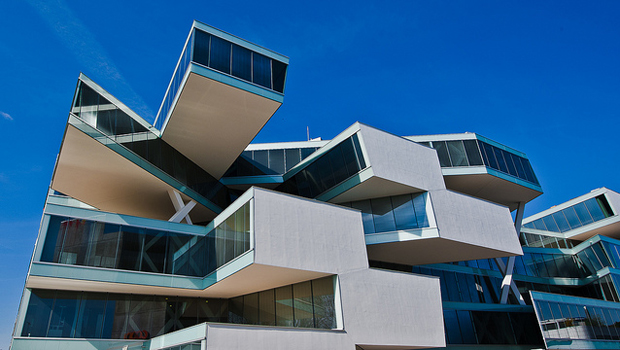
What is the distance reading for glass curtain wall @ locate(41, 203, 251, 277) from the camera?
1731cm

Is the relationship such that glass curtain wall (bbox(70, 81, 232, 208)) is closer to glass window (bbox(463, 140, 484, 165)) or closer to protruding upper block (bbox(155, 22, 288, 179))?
protruding upper block (bbox(155, 22, 288, 179))

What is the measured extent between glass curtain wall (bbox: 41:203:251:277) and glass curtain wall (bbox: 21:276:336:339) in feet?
7.16

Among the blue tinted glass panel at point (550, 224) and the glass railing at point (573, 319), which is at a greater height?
the blue tinted glass panel at point (550, 224)

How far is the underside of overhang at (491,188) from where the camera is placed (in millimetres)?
28688

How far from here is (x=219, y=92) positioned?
1967 centimetres

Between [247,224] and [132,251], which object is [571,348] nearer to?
[247,224]

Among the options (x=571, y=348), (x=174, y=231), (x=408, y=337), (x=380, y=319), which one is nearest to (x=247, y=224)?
(x=174, y=231)

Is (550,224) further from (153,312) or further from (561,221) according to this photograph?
(153,312)

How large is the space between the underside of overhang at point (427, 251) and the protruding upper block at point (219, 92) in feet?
31.0

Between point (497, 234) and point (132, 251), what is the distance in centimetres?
1942

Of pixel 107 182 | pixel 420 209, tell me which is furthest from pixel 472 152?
pixel 107 182

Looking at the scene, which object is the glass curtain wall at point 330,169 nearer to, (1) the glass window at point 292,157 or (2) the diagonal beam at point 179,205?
(1) the glass window at point 292,157

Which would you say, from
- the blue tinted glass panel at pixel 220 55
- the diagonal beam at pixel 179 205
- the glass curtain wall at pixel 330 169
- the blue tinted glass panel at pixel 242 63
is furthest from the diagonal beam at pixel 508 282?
the blue tinted glass panel at pixel 220 55

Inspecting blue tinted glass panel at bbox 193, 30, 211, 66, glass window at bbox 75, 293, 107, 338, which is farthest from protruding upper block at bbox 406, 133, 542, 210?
glass window at bbox 75, 293, 107, 338
